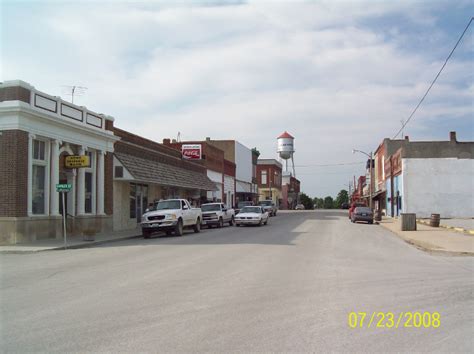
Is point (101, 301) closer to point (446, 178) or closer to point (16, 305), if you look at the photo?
point (16, 305)

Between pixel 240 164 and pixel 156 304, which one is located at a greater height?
pixel 240 164

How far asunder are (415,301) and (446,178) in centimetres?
3758

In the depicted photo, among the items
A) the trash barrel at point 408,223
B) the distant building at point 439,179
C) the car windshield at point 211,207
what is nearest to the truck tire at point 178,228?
the car windshield at point 211,207

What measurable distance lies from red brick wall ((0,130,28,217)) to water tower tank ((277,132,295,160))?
8357 cm

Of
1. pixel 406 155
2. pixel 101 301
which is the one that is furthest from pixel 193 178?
pixel 101 301

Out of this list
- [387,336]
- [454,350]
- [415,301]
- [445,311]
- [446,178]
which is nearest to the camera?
[454,350]

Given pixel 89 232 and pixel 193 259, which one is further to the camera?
pixel 89 232

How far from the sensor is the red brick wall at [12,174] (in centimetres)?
1928

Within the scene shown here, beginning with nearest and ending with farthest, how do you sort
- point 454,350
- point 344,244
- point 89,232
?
point 454,350, point 344,244, point 89,232

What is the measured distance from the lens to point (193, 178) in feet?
143

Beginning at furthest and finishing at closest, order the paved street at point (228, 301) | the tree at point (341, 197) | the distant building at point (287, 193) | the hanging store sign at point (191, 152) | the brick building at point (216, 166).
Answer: the tree at point (341, 197)
the distant building at point (287, 193)
the brick building at point (216, 166)
the hanging store sign at point (191, 152)
the paved street at point (228, 301)

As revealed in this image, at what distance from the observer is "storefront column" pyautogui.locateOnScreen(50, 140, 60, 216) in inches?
862
